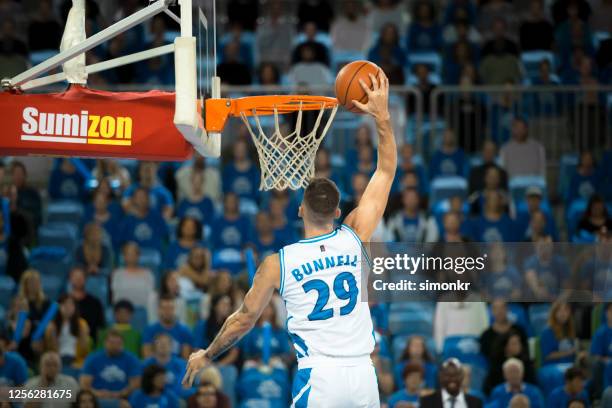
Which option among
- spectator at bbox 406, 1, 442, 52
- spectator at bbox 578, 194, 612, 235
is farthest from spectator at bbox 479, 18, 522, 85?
spectator at bbox 578, 194, 612, 235

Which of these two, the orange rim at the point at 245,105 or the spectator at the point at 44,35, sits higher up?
the spectator at the point at 44,35

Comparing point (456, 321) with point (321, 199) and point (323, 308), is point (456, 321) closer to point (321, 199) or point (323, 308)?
point (323, 308)

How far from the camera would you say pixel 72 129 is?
320 inches

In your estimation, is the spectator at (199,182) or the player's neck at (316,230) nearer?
the player's neck at (316,230)

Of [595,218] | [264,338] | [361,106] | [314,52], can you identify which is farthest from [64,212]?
[361,106]

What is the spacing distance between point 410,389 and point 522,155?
437cm

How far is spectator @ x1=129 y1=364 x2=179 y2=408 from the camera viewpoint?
464 inches

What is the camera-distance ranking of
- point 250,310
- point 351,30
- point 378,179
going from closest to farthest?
point 250,310 < point 378,179 < point 351,30

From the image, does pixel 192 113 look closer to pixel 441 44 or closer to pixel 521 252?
pixel 521 252


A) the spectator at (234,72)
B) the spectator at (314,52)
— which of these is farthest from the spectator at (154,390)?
the spectator at (314,52)

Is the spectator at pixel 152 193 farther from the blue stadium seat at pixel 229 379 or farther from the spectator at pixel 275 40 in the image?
the spectator at pixel 275 40

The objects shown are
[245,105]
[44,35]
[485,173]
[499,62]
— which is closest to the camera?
[245,105]

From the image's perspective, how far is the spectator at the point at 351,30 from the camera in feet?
55.1

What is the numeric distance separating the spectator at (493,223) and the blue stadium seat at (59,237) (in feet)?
16.7
